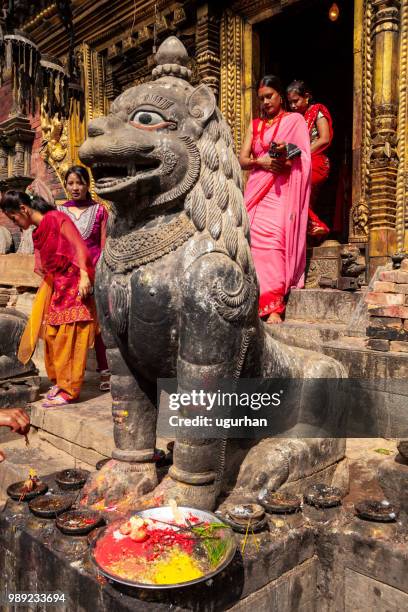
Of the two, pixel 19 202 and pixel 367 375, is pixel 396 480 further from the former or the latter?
pixel 19 202

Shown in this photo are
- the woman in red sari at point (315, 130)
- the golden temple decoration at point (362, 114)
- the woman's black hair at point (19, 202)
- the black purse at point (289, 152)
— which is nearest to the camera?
the woman's black hair at point (19, 202)

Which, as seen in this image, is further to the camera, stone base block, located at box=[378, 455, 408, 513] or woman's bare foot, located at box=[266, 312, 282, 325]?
woman's bare foot, located at box=[266, 312, 282, 325]

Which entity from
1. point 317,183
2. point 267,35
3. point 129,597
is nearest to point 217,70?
point 267,35

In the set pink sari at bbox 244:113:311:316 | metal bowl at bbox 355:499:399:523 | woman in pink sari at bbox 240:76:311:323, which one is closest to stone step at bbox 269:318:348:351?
woman in pink sari at bbox 240:76:311:323

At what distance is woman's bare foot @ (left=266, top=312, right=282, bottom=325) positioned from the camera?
484 centimetres

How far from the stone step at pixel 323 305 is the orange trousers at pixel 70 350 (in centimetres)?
206

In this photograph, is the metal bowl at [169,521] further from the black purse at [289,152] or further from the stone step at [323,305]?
the black purse at [289,152]

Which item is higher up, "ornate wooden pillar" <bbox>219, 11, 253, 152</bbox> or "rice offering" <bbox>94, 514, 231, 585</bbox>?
"ornate wooden pillar" <bbox>219, 11, 253, 152</bbox>

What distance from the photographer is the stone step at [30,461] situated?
10.0 ft

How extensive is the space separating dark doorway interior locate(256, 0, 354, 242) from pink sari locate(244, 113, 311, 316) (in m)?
2.20

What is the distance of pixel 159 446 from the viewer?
2.89 m

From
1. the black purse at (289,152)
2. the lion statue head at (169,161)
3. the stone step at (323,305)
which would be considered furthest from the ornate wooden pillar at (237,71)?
the lion statue head at (169,161)

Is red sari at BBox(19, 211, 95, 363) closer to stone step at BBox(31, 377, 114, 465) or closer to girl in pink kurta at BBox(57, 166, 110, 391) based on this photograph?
girl in pink kurta at BBox(57, 166, 110, 391)

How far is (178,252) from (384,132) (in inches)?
163
